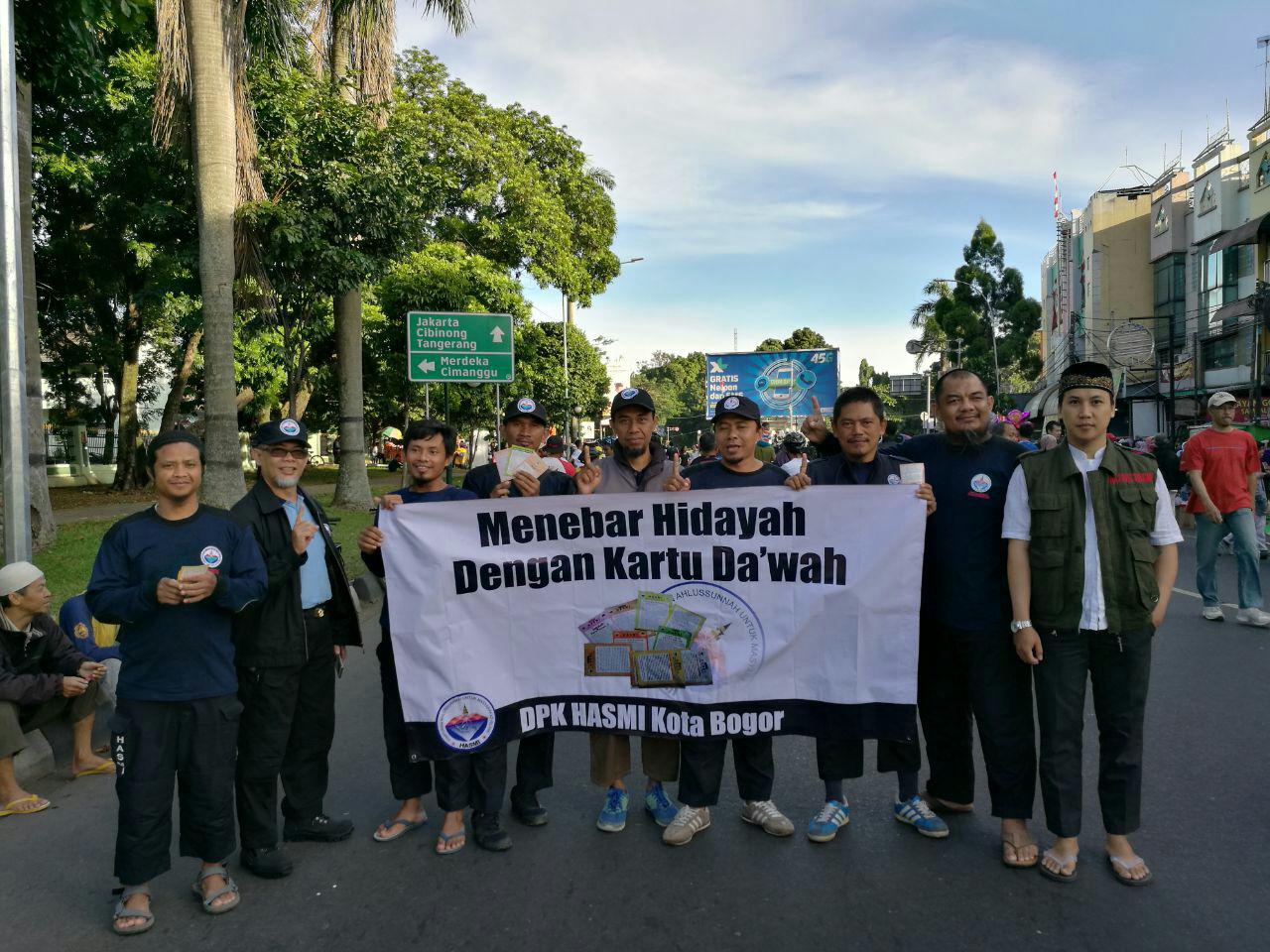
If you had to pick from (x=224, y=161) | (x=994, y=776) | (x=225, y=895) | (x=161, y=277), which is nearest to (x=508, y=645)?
(x=225, y=895)

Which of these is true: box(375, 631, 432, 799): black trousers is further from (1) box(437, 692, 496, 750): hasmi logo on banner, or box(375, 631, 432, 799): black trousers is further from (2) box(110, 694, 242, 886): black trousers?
(2) box(110, 694, 242, 886): black trousers

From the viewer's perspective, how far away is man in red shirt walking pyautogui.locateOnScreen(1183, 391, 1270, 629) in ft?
25.6

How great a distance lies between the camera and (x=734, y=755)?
411cm

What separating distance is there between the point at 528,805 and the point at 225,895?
1.30 m

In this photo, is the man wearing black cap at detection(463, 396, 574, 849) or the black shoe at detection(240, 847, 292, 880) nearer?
the black shoe at detection(240, 847, 292, 880)

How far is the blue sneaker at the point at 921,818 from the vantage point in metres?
3.90

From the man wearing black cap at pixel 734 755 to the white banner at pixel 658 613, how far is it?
97 mm

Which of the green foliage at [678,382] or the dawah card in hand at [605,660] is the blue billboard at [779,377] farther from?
the green foliage at [678,382]

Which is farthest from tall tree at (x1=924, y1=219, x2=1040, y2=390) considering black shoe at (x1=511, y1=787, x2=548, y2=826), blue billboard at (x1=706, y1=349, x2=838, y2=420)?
black shoe at (x1=511, y1=787, x2=548, y2=826)

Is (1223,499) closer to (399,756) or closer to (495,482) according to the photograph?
(495,482)

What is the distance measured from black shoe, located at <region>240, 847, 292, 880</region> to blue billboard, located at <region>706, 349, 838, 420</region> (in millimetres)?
25340

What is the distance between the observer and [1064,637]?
3582 mm

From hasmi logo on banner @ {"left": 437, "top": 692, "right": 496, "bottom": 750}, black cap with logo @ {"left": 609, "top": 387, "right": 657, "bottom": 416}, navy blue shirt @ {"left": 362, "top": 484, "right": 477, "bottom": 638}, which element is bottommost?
hasmi logo on banner @ {"left": 437, "top": 692, "right": 496, "bottom": 750}

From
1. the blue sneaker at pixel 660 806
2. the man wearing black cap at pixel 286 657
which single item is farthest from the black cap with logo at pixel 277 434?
the blue sneaker at pixel 660 806
